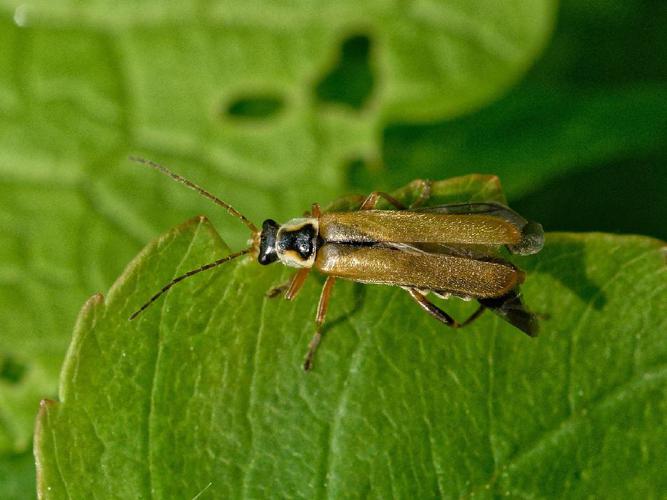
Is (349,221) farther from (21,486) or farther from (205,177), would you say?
(21,486)

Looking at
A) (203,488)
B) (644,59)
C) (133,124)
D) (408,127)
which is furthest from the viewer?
(644,59)

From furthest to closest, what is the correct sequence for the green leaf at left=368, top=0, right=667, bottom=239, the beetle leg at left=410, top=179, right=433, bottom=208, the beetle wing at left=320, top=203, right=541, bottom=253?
the green leaf at left=368, top=0, right=667, bottom=239, the beetle wing at left=320, top=203, right=541, bottom=253, the beetle leg at left=410, top=179, right=433, bottom=208

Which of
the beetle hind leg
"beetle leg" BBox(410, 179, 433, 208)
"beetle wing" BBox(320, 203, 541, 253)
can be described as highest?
"beetle wing" BBox(320, 203, 541, 253)

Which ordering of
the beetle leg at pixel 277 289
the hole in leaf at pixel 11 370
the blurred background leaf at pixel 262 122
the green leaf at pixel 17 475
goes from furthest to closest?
the blurred background leaf at pixel 262 122 < the hole in leaf at pixel 11 370 < the green leaf at pixel 17 475 < the beetle leg at pixel 277 289

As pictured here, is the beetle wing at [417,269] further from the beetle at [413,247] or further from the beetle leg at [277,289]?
the beetle leg at [277,289]

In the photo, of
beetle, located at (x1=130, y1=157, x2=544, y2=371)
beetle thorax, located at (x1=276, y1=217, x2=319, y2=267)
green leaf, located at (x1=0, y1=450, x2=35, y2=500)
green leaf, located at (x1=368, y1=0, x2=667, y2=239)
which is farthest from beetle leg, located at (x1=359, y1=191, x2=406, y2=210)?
green leaf, located at (x1=0, y1=450, x2=35, y2=500)

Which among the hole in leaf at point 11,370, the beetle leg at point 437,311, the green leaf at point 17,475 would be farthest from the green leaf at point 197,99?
the beetle leg at point 437,311

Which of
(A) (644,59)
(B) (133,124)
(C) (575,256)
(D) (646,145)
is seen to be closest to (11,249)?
(B) (133,124)

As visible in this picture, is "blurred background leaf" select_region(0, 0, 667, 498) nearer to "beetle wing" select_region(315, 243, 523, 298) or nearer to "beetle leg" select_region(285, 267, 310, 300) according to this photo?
"beetle wing" select_region(315, 243, 523, 298)
